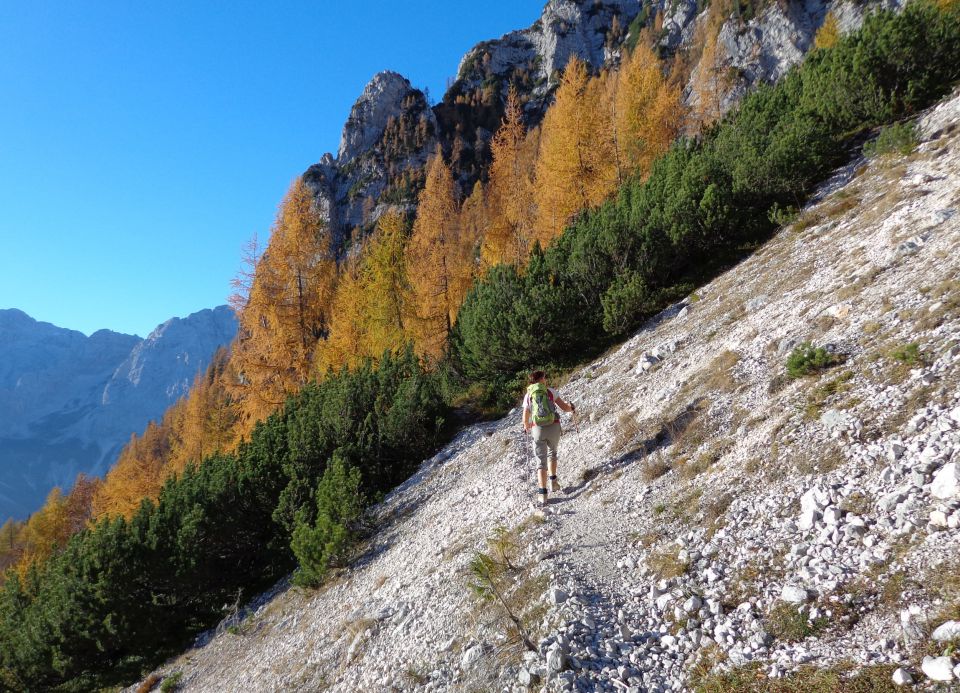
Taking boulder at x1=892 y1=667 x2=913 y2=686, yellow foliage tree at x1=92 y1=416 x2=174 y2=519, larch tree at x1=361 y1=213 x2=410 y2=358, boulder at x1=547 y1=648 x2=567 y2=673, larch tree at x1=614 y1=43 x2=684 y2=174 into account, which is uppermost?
larch tree at x1=614 y1=43 x2=684 y2=174

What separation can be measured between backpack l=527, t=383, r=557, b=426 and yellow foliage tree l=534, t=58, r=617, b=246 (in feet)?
56.8

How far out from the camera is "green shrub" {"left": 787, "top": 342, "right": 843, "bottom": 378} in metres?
6.33

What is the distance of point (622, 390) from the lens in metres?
10.3

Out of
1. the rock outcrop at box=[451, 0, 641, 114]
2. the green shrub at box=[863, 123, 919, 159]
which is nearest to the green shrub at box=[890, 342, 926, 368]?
the green shrub at box=[863, 123, 919, 159]

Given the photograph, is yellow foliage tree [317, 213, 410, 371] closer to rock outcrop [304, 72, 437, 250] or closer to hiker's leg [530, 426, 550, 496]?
hiker's leg [530, 426, 550, 496]

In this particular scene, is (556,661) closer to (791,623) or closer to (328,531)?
(791,623)

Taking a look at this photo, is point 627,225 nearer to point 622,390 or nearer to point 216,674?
point 622,390

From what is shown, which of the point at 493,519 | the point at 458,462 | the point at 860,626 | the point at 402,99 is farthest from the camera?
the point at 402,99

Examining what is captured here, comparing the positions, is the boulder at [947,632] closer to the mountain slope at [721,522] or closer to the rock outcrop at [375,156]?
the mountain slope at [721,522]

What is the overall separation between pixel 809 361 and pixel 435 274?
17766 mm

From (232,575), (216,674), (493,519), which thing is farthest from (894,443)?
(232,575)

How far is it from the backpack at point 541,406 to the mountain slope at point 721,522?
1140 millimetres

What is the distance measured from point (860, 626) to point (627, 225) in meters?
12.9

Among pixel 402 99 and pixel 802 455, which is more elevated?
pixel 402 99
